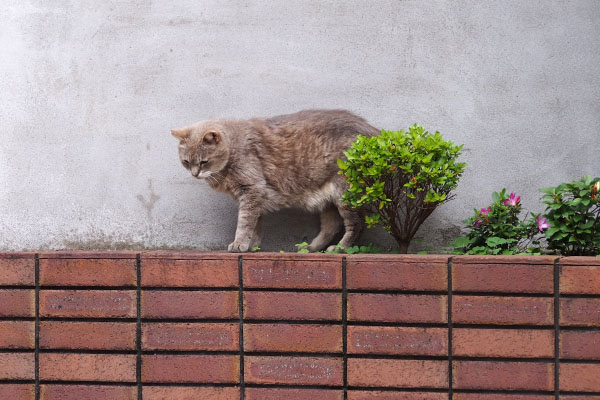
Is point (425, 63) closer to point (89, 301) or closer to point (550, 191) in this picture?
point (550, 191)

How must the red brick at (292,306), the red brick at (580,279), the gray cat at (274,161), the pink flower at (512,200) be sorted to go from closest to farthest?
1. the red brick at (580,279)
2. the red brick at (292,306)
3. the pink flower at (512,200)
4. the gray cat at (274,161)

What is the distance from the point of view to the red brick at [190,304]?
8.43 feet

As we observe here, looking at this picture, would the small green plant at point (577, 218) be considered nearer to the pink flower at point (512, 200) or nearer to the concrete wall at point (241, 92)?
the pink flower at point (512, 200)

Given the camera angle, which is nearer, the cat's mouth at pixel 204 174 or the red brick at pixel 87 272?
the red brick at pixel 87 272

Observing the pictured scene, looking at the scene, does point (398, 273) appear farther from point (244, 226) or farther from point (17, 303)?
point (17, 303)

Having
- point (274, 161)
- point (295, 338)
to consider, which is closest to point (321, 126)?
point (274, 161)

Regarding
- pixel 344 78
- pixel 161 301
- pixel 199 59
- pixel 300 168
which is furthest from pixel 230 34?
pixel 161 301

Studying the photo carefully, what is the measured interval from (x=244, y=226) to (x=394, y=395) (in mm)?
1113

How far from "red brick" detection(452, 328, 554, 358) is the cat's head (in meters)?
1.43

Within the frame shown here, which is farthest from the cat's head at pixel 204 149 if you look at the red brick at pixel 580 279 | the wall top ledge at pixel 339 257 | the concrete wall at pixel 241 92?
the red brick at pixel 580 279

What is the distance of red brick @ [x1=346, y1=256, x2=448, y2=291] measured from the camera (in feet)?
8.14

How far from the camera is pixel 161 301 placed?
2.60m

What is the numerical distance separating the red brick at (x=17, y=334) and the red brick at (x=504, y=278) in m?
2.01

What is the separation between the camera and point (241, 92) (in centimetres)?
321
